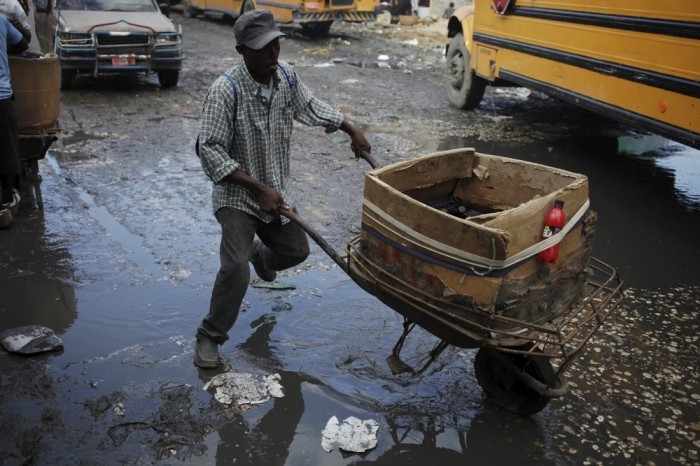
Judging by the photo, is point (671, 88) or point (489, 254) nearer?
point (489, 254)

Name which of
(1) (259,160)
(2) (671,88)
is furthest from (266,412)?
(2) (671,88)

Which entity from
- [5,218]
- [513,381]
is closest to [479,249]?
[513,381]

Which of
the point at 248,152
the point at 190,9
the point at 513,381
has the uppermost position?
the point at 248,152

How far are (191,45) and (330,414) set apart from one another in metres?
13.9

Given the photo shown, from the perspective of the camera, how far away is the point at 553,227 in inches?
123

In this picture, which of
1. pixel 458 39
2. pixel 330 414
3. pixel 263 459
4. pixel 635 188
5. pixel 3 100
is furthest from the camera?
pixel 458 39

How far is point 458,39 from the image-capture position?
1087 centimetres

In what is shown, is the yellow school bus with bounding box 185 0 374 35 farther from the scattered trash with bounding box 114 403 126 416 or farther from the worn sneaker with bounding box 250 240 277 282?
the scattered trash with bounding box 114 403 126 416

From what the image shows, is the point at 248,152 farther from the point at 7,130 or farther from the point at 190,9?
the point at 190,9

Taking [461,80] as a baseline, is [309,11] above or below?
above

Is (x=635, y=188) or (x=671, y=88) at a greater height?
(x=671, y=88)

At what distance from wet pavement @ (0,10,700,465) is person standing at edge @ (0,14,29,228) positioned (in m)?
0.17

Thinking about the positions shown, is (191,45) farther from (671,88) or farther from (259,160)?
(259,160)

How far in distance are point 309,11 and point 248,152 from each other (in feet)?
45.8
